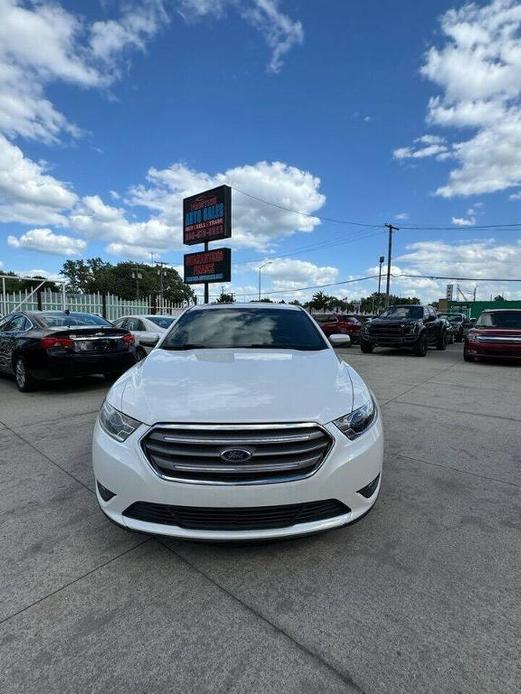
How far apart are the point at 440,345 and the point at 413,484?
1484 cm

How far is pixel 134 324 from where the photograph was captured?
11.1 metres

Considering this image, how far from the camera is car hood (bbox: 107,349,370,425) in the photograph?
6.91 feet

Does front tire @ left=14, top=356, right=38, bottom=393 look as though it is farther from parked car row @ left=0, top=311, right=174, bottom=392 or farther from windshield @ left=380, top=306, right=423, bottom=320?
windshield @ left=380, top=306, right=423, bottom=320

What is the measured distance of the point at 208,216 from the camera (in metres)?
16.9

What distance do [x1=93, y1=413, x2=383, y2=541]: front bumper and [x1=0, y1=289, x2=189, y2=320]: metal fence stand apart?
15.1 meters

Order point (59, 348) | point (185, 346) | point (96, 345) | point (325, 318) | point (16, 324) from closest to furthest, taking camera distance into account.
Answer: point (185, 346)
point (59, 348)
point (96, 345)
point (16, 324)
point (325, 318)

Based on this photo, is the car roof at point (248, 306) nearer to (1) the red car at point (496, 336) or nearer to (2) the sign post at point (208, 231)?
(1) the red car at point (496, 336)

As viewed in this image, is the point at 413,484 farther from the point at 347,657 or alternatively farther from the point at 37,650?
Result: the point at 37,650

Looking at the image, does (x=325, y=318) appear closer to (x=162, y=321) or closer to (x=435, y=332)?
(x=435, y=332)

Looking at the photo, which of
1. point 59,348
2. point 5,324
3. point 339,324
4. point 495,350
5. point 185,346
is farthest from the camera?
point 339,324

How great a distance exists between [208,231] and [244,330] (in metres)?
14.1

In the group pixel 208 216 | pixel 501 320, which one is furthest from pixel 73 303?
pixel 501 320

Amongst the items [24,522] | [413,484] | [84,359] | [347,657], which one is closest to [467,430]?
[413,484]

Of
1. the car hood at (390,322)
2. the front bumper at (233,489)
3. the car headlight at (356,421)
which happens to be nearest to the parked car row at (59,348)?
the front bumper at (233,489)
